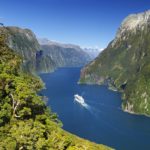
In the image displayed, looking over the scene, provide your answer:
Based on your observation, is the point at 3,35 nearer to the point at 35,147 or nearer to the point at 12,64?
the point at 12,64

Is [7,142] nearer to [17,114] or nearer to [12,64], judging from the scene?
[17,114]

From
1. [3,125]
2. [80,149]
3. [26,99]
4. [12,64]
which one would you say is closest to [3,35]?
[12,64]

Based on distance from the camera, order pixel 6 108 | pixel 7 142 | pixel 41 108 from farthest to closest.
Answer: pixel 41 108 < pixel 6 108 < pixel 7 142

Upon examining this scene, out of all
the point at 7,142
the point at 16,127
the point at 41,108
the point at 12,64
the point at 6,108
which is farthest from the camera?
the point at 12,64

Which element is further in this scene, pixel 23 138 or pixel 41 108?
pixel 41 108

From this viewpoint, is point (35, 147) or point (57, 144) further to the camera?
point (57, 144)

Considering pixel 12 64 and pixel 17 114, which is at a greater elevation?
pixel 12 64

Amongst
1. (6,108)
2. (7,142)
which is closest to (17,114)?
(6,108)

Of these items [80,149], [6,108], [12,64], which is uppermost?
[12,64]

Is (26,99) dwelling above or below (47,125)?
above
